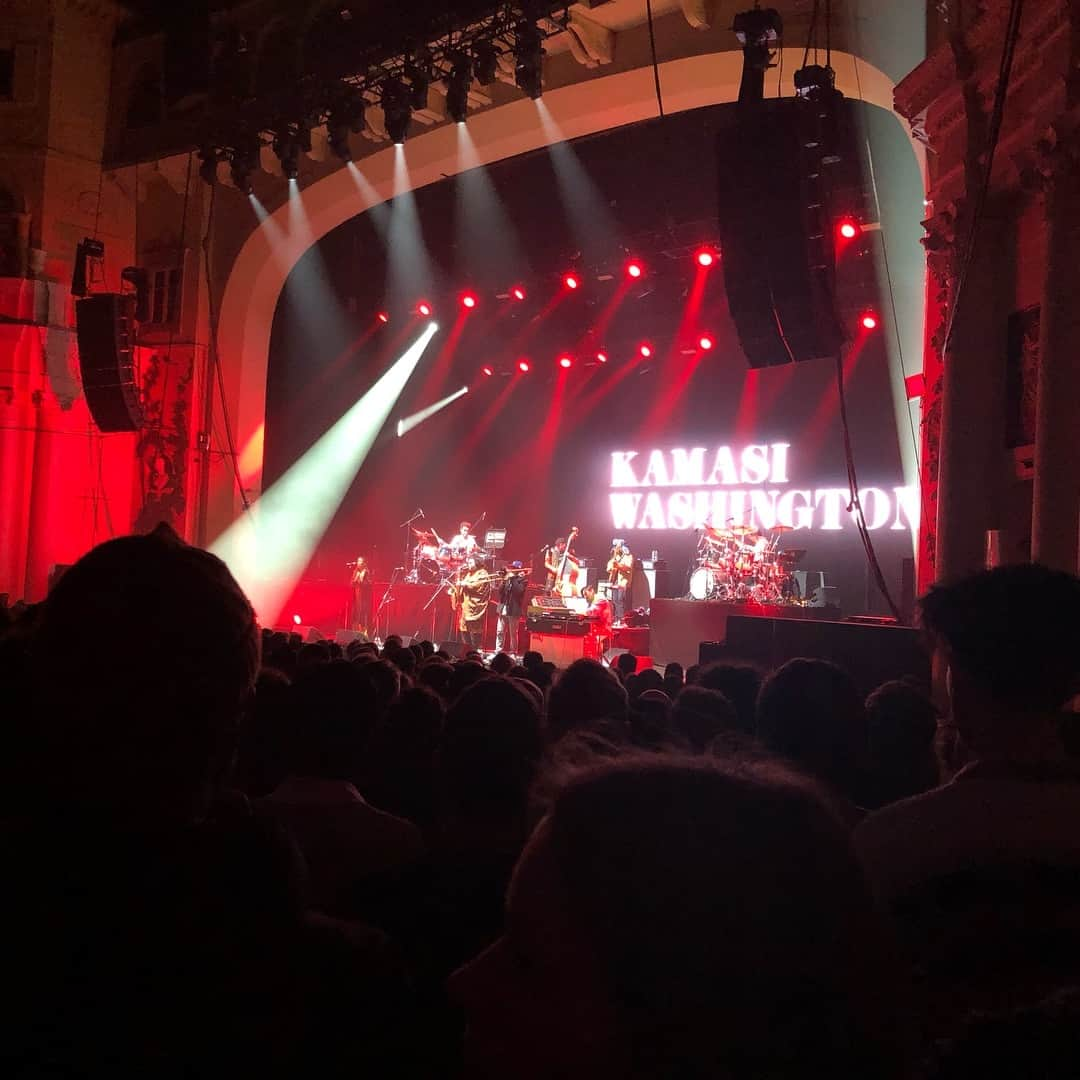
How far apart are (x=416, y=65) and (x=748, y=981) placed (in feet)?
36.6

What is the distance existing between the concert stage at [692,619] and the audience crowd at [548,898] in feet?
31.1

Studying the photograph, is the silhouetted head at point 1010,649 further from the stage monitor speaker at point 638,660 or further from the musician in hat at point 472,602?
the musician in hat at point 472,602

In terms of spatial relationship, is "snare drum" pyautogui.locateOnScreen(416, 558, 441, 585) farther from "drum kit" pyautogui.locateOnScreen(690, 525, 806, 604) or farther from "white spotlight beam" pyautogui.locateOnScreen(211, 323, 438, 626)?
"drum kit" pyautogui.locateOnScreen(690, 525, 806, 604)

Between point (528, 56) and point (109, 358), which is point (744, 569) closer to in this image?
point (528, 56)

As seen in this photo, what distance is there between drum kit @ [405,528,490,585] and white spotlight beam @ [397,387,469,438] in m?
2.41

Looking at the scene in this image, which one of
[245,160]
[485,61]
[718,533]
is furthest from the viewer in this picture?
[718,533]

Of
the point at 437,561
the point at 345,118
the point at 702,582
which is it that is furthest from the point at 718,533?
the point at 345,118

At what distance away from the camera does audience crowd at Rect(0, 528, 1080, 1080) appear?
673 millimetres

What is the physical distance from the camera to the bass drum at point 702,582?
45.1 ft

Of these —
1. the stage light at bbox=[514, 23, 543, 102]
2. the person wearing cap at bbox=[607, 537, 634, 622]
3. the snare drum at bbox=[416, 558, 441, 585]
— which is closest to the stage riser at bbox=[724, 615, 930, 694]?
the stage light at bbox=[514, 23, 543, 102]

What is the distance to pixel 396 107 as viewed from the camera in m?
10.3

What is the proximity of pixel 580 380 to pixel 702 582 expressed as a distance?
537 centimetres

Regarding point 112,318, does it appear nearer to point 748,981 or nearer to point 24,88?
point 24,88

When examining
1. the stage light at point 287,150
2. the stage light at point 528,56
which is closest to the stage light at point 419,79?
the stage light at point 528,56
